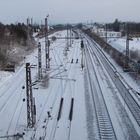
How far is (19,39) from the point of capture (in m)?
56.3

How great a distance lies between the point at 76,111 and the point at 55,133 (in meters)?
3.83

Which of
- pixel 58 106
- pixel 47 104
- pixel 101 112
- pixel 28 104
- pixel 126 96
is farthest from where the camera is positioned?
pixel 126 96

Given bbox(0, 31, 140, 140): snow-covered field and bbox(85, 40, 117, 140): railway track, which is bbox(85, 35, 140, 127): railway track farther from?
bbox(85, 40, 117, 140): railway track

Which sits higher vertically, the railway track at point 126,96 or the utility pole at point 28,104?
the utility pole at point 28,104

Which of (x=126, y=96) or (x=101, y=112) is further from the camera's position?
(x=126, y=96)

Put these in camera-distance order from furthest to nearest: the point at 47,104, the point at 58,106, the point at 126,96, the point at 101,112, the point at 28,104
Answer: the point at 126,96 < the point at 47,104 < the point at 58,106 < the point at 101,112 < the point at 28,104

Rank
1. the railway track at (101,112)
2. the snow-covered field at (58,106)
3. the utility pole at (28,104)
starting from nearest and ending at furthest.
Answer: the railway track at (101,112)
the snow-covered field at (58,106)
the utility pole at (28,104)

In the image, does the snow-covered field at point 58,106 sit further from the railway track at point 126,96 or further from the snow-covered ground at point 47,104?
the railway track at point 126,96

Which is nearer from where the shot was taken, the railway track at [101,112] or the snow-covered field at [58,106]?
the railway track at [101,112]

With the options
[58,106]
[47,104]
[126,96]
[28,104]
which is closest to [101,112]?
[58,106]

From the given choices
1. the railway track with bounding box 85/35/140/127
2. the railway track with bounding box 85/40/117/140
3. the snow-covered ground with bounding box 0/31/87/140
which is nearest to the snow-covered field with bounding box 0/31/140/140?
the snow-covered ground with bounding box 0/31/87/140

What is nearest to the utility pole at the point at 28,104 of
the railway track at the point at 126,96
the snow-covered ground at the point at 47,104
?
the snow-covered ground at the point at 47,104

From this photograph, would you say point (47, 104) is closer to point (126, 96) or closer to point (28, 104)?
point (28, 104)

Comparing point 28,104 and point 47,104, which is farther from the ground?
point 28,104
